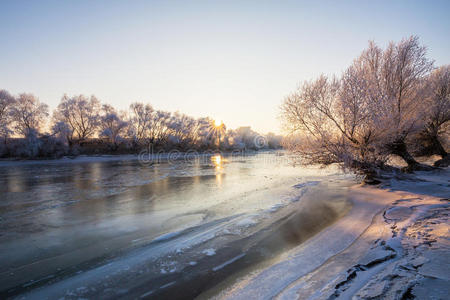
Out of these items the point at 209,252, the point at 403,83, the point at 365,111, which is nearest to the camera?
the point at 209,252

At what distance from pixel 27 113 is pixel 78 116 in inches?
373

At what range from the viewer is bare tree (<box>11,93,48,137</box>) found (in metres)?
37.8

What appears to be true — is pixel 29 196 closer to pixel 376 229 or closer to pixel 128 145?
pixel 376 229

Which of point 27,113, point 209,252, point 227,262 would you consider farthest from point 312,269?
point 27,113

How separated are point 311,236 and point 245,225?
1699 mm

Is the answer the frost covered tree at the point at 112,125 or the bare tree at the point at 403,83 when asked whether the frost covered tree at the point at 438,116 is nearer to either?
the bare tree at the point at 403,83

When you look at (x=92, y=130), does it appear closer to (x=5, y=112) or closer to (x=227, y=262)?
(x=5, y=112)

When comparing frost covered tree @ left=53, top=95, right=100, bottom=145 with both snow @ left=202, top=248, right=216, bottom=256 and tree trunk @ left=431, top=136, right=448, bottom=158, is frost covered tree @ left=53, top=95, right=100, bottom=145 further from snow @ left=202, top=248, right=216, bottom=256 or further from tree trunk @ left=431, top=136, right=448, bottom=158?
tree trunk @ left=431, top=136, right=448, bottom=158

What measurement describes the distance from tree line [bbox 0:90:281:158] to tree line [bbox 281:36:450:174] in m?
13.2

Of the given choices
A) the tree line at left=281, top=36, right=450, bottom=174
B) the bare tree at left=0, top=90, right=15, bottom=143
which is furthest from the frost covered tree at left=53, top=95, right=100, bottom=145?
the tree line at left=281, top=36, right=450, bottom=174

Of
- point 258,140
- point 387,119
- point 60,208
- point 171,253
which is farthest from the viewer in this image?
point 258,140

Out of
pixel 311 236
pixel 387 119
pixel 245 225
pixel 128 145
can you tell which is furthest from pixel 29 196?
pixel 128 145

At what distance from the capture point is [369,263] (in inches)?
128

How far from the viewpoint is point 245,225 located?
5.85m
